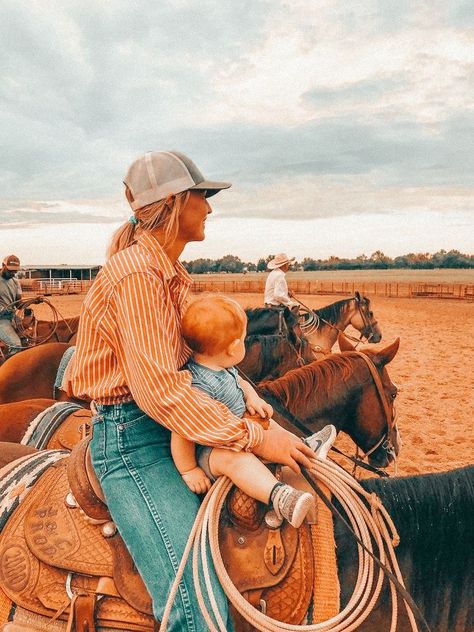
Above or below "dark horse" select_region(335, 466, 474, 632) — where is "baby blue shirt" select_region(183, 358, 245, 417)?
above

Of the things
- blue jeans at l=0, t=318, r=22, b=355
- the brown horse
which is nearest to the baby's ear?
the brown horse

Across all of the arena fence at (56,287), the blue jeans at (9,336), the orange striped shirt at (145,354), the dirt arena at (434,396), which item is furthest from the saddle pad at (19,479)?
the arena fence at (56,287)

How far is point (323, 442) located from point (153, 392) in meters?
0.79

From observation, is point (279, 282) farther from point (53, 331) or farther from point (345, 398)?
point (345, 398)

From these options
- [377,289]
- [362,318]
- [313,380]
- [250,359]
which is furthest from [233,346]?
[377,289]

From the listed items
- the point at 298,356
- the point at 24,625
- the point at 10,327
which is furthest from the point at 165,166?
the point at 10,327

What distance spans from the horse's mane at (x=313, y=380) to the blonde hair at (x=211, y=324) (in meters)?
2.31

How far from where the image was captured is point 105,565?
1.75 meters

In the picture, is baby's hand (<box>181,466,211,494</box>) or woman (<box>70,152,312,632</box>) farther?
baby's hand (<box>181,466,211,494</box>)

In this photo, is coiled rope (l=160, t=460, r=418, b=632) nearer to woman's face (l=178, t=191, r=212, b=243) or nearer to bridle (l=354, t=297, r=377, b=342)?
woman's face (l=178, t=191, r=212, b=243)

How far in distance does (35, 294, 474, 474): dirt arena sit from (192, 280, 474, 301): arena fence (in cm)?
2353

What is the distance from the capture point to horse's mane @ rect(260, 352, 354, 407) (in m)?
4.04

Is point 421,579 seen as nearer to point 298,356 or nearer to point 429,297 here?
point 298,356

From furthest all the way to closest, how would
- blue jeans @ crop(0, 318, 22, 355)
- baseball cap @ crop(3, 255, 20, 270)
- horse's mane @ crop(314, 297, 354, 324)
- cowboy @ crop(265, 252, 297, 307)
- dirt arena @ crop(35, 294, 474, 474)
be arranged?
horse's mane @ crop(314, 297, 354, 324)
cowboy @ crop(265, 252, 297, 307)
baseball cap @ crop(3, 255, 20, 270)
blue jeans @ crop(0, 318, 22, 355)
dirt arena @ crop(35, 294, 474, 474)
